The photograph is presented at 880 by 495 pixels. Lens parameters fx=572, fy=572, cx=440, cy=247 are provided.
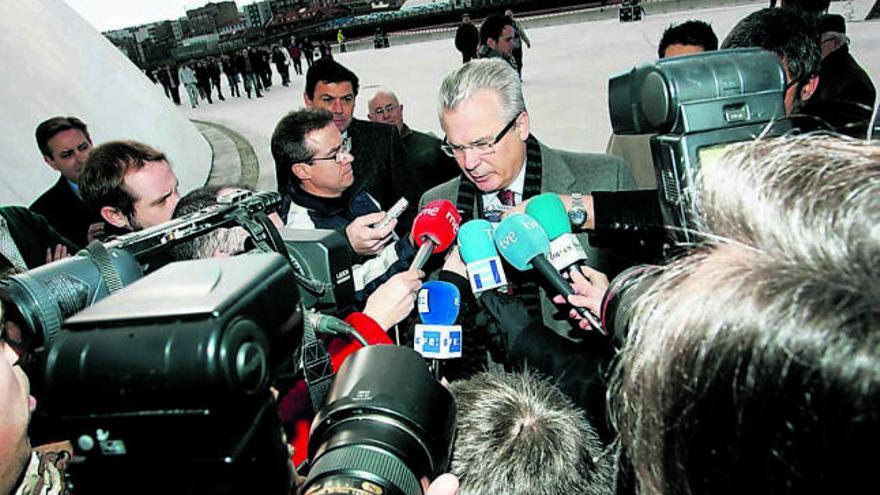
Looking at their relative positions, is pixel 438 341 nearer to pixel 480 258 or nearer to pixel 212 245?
pixel 480 258

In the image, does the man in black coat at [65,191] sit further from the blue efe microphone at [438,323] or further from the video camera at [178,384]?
the video camera at [178,384]

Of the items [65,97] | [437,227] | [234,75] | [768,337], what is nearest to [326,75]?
[437,227]

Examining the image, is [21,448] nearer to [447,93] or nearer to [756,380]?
[756,380]

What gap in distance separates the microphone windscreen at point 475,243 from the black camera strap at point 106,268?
770 mm

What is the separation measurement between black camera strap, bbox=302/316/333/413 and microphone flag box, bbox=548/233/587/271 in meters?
0.59

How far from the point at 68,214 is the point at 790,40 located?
118 inches

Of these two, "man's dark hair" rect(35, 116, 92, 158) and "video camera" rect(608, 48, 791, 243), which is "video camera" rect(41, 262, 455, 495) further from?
"man's dark hair" rect(35, 116, 92, 158)

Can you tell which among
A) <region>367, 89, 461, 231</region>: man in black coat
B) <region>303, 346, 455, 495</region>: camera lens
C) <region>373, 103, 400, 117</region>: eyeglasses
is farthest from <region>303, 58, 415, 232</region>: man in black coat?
<region>303, 346, 455, 495</region>: camera lens

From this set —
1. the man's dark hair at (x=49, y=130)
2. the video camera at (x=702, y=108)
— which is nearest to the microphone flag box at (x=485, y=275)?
the video camera at (x=702, y=108)

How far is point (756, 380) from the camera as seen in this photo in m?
0.42

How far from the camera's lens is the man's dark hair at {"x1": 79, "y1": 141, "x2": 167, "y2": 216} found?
183cm

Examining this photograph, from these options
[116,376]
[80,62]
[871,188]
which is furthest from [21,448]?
[80,62]

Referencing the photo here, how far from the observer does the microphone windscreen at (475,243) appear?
1.34 m

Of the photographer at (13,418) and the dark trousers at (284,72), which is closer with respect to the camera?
the photographer at (13,418)
